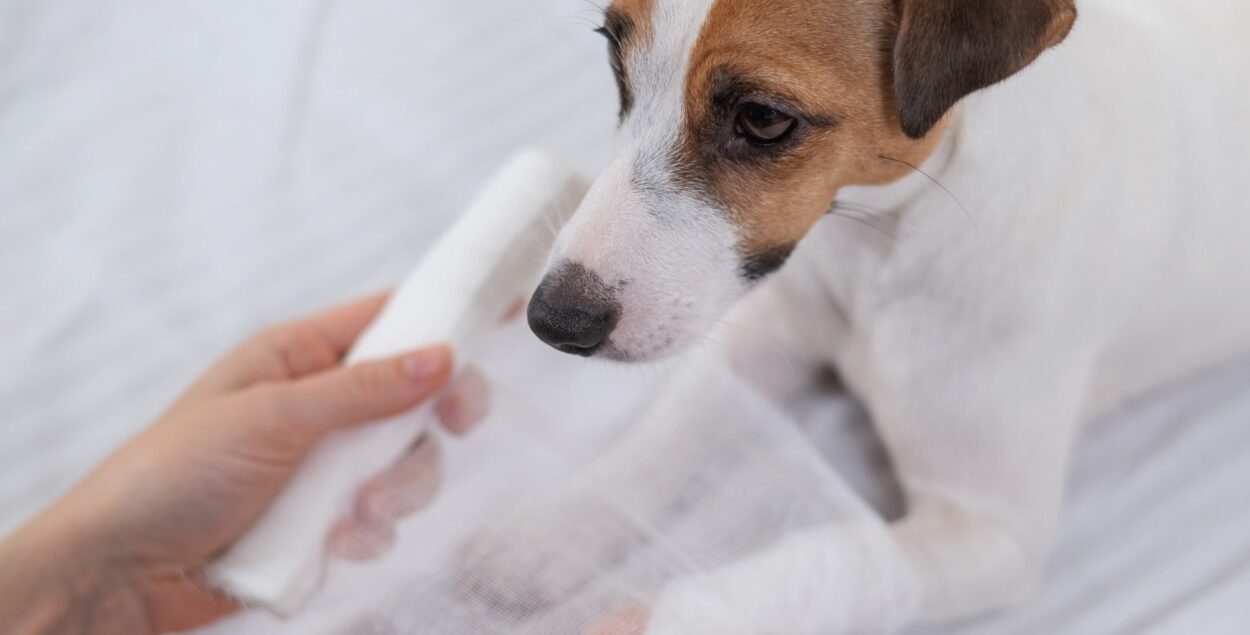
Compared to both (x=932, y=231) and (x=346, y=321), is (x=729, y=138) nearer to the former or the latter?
(x=932, y=231)

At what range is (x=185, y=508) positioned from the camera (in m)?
1.54

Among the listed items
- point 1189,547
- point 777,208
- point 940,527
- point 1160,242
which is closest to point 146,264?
point 777,208

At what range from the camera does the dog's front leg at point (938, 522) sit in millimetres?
1482

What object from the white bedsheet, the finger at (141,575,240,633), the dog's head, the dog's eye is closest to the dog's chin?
the dog's head

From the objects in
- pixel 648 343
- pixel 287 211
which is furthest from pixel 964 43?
pixel 287 211

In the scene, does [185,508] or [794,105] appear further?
[185,508]

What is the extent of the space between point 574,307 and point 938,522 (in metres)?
0.73

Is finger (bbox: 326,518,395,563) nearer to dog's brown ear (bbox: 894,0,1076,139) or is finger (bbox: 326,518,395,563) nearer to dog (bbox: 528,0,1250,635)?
dog (bbox: 528,0,1250,635)

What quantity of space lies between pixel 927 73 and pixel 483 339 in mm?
889

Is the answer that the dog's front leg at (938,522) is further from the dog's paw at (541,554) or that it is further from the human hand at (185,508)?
the human hand at (185,508)

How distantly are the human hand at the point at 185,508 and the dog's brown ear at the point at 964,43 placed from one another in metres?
0.79

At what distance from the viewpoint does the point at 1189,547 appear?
1.77 meters

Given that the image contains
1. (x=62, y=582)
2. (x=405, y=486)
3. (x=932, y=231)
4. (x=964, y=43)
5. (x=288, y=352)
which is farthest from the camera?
(x=288, y=352)

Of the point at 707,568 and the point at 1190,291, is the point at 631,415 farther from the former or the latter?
the point at 1190,291
